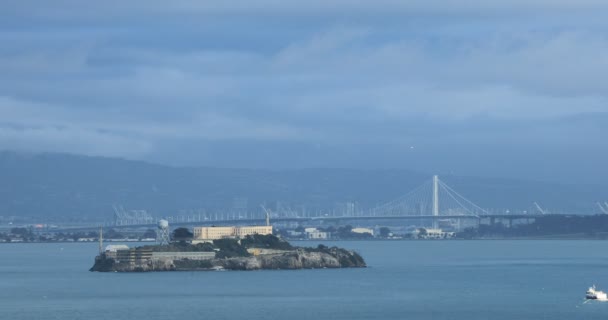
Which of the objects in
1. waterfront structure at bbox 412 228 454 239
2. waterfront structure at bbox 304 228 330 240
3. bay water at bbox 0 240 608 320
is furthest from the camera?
waterfront structure at bbox 412 228 454 239

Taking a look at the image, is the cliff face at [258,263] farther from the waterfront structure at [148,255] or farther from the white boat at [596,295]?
the white boat at [596,295]

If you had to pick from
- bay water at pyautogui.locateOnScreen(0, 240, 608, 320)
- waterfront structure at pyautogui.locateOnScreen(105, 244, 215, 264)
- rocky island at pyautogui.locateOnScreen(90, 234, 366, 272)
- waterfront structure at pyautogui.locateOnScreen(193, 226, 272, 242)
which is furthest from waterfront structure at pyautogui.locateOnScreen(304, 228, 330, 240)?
waterfront structure at pyautogui.locateOnScreen(105, 244, 215, 264)

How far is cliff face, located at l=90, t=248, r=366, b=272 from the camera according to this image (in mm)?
66375

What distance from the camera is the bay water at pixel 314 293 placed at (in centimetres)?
4459

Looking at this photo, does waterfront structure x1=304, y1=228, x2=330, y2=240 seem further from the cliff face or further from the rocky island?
the cliff face

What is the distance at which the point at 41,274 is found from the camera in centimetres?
6644

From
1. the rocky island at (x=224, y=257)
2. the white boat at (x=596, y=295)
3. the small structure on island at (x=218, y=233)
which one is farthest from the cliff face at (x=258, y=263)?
the white boat at (x=596, y=295)

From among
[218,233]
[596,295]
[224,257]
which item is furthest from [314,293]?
[218,233]

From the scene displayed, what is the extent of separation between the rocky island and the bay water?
1575 millimetres

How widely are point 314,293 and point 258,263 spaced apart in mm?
16383

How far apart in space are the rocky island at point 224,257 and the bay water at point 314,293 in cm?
157

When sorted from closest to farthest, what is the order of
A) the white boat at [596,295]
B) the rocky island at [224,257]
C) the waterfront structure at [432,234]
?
the white boat at [596,295] → the rocky island at [224,257] → the waterfront structure at [432,234]

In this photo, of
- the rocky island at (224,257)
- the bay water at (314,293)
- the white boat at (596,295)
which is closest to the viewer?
the bay water at (314,293)

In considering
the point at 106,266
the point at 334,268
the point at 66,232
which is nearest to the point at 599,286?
the point at 334,268
